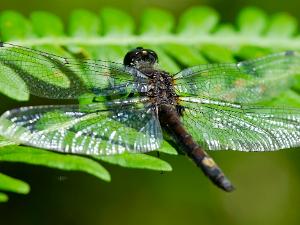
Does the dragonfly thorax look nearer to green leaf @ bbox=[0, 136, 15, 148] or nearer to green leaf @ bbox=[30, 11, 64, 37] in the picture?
green leaf @ bbox=[30, 11, 64, 37]

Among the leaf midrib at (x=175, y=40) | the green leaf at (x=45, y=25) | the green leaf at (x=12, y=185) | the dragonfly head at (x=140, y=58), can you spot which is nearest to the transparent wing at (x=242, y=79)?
the dragonfly head at (x=140, y=58)

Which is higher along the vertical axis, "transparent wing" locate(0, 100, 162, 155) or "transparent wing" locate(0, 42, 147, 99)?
"transparent wing" locate(0, 42, 147, 99)

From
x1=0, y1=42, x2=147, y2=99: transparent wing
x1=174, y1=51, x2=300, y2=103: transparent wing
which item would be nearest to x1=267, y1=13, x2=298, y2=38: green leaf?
x1=174, y1=51, x2=300, y2=103: transparent wing

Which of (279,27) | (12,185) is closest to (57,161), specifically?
(12,185)

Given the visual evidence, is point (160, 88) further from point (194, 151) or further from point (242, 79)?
point (242, 79)

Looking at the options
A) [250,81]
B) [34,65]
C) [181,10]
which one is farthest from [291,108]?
[181,10]

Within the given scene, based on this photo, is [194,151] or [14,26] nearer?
[194,151]

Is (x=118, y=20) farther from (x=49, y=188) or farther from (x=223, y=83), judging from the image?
(x=49, y=188)
